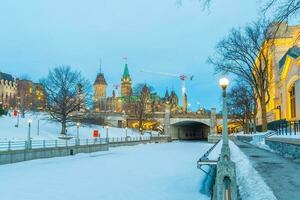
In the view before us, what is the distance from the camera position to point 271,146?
108 feet

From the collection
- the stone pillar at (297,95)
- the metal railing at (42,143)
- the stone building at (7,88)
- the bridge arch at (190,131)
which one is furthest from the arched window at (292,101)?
the stone building at (7,88)

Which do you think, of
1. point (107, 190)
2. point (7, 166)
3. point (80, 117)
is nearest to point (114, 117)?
point (80, 117)

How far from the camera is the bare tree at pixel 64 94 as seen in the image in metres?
70.8

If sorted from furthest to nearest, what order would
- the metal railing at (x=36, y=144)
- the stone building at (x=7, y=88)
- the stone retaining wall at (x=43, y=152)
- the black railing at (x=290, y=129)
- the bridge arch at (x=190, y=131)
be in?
the stone building at (x=7, y=88), the bridge arch at (x=190, y=131), the metal railing at (x=36, y=144), the stone retaining wall at (x=43, y=152), the black railing at (x=290, y=129)

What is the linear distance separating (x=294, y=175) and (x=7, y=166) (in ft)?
88.7

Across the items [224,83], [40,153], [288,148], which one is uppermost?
[224,83]

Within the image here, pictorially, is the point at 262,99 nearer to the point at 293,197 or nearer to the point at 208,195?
the point at 208,195

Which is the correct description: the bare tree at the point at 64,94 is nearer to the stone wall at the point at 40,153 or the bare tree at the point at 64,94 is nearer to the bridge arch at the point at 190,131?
the stone wall at the point at 40,153

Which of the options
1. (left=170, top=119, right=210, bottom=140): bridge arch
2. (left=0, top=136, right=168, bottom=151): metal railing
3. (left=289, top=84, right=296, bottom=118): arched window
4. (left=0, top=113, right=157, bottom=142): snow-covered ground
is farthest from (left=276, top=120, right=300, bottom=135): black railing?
(left=170, top=119, right=210, bottom=140): bridge arch

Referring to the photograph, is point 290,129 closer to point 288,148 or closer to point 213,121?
point 288,148

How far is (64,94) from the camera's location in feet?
235

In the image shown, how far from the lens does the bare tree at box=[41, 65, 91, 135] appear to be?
232ft

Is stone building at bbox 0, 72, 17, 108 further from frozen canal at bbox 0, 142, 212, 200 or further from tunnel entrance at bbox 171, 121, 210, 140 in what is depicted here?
frozen canal at bbox 0, 142, 212, 200

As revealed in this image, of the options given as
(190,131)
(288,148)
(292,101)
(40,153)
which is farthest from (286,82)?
(190,131)
